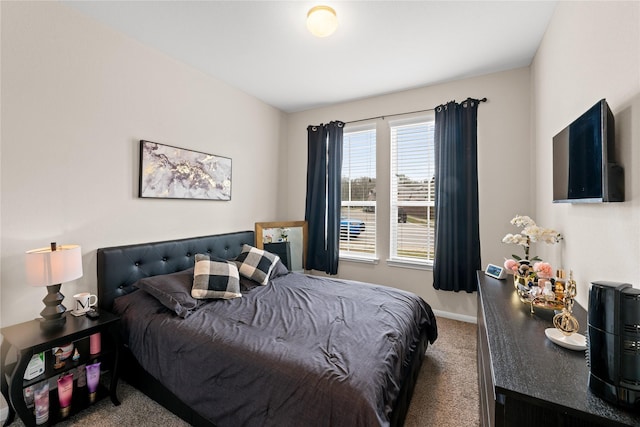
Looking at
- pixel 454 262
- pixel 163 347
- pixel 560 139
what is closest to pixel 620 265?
pixel 560 139

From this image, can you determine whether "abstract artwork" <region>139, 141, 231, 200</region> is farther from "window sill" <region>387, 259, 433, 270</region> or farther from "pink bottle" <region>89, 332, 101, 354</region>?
"window sill" <region>387, 259, 433, 270</region>

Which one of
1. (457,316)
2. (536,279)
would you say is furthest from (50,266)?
(457,316)

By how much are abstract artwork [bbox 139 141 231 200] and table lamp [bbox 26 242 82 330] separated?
809 millimetres

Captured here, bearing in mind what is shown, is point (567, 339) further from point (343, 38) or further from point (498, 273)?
point (343, 38)

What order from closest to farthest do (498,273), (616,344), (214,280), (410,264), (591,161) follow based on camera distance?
(616,344) → (591,161) → (498,273) → (214,280) → (410,264)

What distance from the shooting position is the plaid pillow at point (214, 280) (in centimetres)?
221

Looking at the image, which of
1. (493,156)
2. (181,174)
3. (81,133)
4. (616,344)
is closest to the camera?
(616,344)

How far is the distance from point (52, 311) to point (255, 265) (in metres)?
1.48

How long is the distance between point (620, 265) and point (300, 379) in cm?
151

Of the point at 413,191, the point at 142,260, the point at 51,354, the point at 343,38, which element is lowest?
the point at 51,354

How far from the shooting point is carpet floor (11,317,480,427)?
1684 millimetres

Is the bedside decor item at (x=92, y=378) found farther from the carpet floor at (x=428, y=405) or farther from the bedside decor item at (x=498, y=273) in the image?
the bedside decor item at (x=498, y=273)

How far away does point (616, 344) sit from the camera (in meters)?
0.76

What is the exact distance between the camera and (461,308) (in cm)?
310
